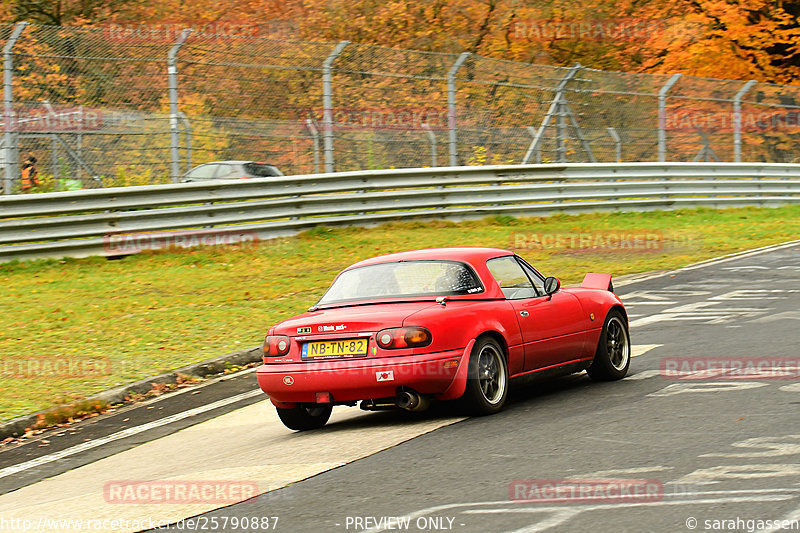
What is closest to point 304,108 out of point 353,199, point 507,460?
point 353,199

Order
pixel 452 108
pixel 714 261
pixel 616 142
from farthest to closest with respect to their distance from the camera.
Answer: pixel 616 142
pixel 452 108
pixel 714 261

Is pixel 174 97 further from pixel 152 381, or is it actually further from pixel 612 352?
pixel 612 352

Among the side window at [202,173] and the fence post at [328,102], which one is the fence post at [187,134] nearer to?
the side window at [202,173]

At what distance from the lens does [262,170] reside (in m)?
20.1

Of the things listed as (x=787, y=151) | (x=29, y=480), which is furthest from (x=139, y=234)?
(x=787, y=151)

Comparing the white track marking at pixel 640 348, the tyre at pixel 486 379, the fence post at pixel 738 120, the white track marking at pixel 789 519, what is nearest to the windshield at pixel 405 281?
the tyre at pixel 486 379

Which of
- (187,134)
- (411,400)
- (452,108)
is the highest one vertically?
(452,108)

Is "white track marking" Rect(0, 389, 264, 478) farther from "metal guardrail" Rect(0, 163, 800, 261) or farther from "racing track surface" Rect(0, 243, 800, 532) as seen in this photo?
"metal guardrail" Rect(0, 163, 800, 261)

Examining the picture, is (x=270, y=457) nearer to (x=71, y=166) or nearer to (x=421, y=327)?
(x=421, y=327)

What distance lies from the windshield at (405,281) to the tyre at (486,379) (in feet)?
1.66

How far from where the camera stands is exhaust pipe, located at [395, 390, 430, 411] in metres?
7.56

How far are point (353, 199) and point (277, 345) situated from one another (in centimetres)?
1272

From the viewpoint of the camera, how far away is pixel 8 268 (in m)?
16.3

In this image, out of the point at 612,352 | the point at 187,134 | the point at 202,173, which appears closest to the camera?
the point at 612,352
